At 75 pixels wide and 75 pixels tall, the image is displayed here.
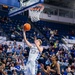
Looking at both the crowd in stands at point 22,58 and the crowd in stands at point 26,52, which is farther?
the crowd in stands at point 26,52

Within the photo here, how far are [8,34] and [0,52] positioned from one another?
3.68m

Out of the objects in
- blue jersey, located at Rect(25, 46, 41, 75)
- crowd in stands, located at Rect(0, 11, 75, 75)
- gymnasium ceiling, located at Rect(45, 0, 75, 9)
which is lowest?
crowd in stands, located at Rect(0, 11, 75, 75)

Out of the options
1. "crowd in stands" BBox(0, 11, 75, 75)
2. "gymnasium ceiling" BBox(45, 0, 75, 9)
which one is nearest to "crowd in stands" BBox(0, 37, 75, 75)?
"crowd in stands" BBox(0, 11, 75, 75)

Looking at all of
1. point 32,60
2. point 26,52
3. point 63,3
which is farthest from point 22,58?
point 63,3

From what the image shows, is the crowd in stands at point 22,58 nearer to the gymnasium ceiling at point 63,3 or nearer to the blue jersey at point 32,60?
the blue jersey at point 32,60

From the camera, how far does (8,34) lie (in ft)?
48.5

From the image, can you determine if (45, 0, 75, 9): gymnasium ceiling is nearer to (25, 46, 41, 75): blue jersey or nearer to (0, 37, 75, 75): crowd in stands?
(0, 37, 75, 75): crowd in stands

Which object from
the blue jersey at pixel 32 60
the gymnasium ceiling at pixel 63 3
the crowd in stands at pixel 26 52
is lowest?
the crowd in stands at pixel 26 52

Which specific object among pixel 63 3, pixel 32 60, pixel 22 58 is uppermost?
pixel 32 60

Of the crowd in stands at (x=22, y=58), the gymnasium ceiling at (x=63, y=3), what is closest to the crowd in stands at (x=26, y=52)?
the crowd in stands at (x=22, y=58)

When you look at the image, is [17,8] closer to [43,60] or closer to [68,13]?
[43,60]

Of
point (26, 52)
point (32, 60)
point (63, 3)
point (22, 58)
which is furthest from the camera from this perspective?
point (63, 3)

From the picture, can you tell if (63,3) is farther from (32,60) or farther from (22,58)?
(32,60)

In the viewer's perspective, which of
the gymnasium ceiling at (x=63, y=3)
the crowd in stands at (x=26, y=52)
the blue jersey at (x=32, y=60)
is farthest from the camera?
the gymnasium ceiling at (x=63, y=3)
